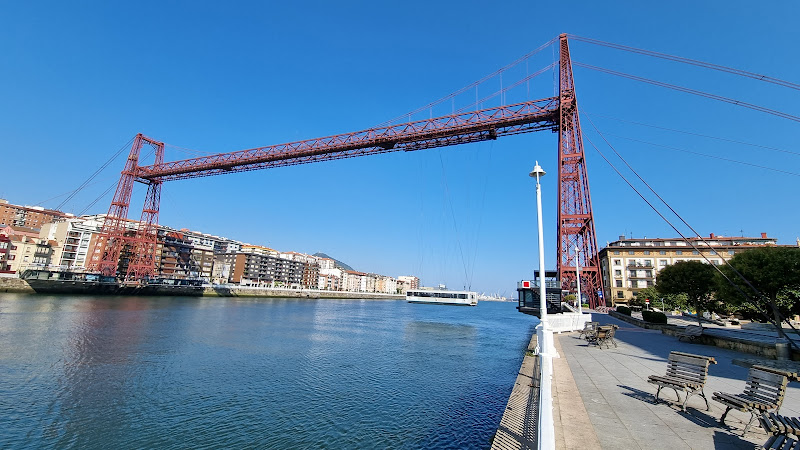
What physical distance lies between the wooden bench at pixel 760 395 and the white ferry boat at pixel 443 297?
76689 mm

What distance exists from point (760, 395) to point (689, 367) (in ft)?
3.60

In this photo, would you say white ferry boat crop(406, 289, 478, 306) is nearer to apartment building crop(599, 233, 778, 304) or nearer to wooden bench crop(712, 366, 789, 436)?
apartment building crop(599, 233, 778, 304)

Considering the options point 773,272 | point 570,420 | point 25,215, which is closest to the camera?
point 570,420

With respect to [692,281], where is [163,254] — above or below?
above

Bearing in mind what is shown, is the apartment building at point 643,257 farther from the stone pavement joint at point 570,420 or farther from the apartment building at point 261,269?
the apartment building at point 261,269

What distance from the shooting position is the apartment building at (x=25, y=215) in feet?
299

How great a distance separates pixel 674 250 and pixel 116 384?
78.1m

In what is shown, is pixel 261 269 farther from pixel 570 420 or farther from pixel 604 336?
pixel 570 420

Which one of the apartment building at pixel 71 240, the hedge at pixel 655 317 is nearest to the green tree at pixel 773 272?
the hedge at pixel 655 317

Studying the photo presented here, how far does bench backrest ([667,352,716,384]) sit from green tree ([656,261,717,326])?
2342 cm

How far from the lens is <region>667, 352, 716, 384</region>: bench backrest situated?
558 centimetres

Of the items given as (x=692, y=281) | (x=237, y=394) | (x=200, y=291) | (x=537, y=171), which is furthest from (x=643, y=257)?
(x=200, y=291)

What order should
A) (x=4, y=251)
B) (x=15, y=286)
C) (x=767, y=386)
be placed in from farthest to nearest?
1. (x=4, y=251)
2. (x=15, y=286)
3. (x=767, y=386)

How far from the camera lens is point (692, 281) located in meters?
25.3
